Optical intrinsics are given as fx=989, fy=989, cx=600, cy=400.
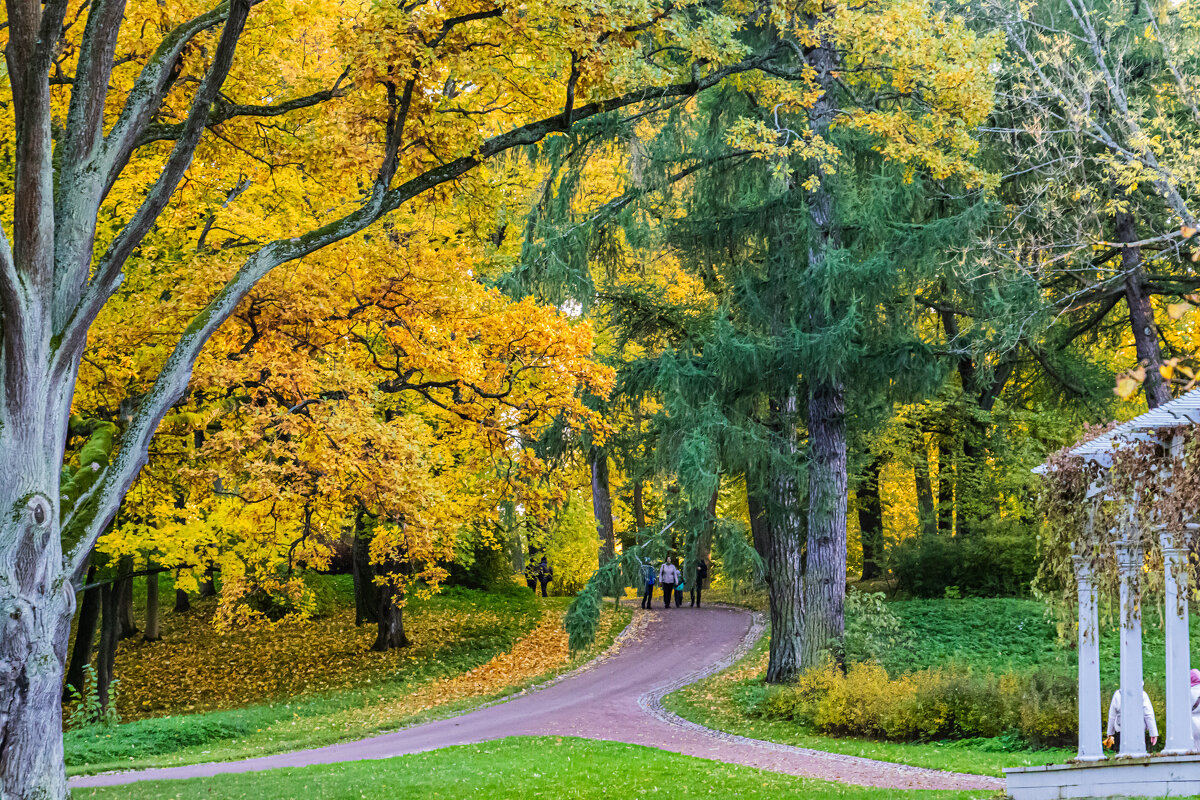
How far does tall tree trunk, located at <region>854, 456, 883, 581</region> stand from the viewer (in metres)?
26.0

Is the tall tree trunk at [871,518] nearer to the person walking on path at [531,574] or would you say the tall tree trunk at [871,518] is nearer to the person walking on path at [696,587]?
the person walking on path at [696,587]

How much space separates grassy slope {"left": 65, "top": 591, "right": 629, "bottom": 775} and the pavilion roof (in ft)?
38.8

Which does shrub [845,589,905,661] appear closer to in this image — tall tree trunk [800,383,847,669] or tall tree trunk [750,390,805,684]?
tall tree trunk [800,383,847,669]

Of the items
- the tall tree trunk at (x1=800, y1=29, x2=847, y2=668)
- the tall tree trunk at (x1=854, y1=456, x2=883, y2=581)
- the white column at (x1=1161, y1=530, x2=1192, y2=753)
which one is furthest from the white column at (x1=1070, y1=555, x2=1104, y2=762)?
the tall tree trunk at (x1=854, y1=456, x2=883, y2=581)

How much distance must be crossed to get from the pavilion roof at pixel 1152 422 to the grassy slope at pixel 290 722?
38.8ft

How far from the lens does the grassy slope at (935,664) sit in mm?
12201

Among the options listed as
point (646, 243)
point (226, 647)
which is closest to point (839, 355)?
point (646, 243)

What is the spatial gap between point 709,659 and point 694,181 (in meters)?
10.2

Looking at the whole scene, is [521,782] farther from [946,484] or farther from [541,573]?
[541,573]

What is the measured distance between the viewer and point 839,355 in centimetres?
1503

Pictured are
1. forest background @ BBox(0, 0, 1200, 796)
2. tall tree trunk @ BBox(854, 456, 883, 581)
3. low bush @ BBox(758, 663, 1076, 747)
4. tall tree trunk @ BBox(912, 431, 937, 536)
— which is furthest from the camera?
tall tree trunk @ BBox(854, 456, 883, 581)

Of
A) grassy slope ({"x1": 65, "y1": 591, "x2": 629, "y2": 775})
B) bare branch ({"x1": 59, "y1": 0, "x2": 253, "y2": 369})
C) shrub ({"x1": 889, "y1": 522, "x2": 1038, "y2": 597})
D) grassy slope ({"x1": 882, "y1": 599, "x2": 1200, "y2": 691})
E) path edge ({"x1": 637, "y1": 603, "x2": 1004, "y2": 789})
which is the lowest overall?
grassy slope ({"x1": 65, "y1": 591, "x2": 629, "y2": 775})

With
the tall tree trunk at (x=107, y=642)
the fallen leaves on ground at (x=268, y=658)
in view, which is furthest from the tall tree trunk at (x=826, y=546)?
the tall tree trunk at (x=107, y=642)

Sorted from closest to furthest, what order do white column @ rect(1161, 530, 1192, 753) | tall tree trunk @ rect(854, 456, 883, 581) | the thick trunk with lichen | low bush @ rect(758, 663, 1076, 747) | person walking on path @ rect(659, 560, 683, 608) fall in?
the thick trunk with lichen
white column @ rect(1161, 530, 1192, 753)
low bush @ rect(758, 663, 1076, 747)
tall tree trunk @ rect(854, 456, 883, 581)
person walking on path @ rect(659, 560, 683, 608)
